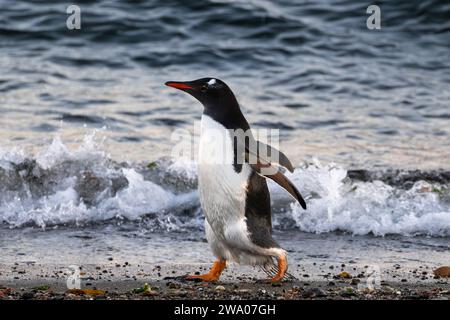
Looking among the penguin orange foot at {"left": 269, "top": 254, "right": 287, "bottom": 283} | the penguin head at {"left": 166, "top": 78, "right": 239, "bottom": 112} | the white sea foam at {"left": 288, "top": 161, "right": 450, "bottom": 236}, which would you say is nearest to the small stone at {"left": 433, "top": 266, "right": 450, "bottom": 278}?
the penguin orange foot at {"left": 269, "top": 254, "right": 287, "bottom": 283}

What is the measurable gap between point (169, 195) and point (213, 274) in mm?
2981

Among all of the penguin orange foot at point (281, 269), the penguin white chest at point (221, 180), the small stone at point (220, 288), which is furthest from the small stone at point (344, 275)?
the small stone at point (220, 288)

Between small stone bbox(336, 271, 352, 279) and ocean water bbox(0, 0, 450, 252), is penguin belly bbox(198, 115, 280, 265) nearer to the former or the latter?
small stone bbox(336, 271, 352, 279)

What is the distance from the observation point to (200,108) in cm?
1241

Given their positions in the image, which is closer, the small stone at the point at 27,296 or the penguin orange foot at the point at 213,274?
the small stone at the point at 27,296

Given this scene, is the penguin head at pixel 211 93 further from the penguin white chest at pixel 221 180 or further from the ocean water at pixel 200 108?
the ocean water at pixel 200 108

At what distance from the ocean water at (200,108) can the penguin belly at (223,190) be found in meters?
2.02

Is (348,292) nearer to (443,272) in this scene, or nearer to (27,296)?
(443,272)

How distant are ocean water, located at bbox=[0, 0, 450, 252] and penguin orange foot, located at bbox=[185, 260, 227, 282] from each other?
1876 mm

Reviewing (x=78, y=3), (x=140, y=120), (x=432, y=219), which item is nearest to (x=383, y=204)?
(x=432, y=219)

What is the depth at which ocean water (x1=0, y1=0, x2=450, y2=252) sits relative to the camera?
8.75 metres

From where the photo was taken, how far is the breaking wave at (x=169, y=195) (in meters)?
8.34

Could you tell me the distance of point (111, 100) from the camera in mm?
A: 12484
